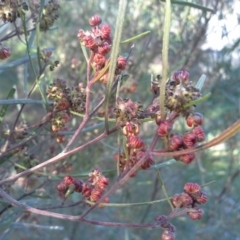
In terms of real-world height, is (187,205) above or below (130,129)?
below

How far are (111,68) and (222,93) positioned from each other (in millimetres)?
1552

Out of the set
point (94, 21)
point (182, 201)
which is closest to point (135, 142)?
point (182, 201)

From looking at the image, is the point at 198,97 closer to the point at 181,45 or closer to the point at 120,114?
the point at 120,114

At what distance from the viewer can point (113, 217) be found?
2.57 meters

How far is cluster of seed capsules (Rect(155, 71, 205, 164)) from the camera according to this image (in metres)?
0.71

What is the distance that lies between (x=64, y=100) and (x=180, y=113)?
0.24 metres

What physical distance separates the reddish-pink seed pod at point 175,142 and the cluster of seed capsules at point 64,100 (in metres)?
0.23

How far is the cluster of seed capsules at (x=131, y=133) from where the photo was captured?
0.74m

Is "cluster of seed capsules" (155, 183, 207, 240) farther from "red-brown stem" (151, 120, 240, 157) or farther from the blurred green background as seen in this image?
the blurred green background

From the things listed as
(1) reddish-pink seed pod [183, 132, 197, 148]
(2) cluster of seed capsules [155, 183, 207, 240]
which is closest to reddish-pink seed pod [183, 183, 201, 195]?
(2) cluster of seed capsules [155, 183, 207, 240]

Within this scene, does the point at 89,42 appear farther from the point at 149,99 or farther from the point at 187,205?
the point at 149,99

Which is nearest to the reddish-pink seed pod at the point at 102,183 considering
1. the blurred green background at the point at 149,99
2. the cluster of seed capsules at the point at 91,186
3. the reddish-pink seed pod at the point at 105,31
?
the cluster of seed capsules at the point at 91,186

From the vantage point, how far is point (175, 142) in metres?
0.71

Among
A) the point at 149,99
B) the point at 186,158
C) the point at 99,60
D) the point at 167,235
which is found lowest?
the point at 149,99
